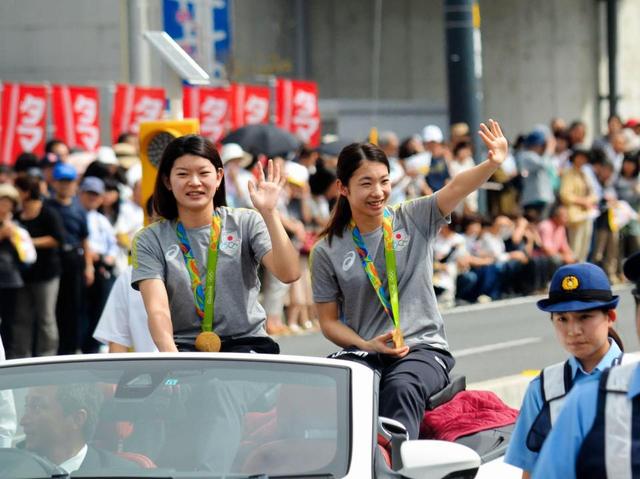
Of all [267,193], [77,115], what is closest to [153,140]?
[267,193]

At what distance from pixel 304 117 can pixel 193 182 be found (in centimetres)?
1865

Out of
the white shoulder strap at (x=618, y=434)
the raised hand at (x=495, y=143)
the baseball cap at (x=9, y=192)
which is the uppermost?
the raised hand at (x=495, y=143)

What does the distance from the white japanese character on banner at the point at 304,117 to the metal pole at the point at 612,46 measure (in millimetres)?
12761

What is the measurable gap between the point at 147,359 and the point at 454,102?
1797 centimetres

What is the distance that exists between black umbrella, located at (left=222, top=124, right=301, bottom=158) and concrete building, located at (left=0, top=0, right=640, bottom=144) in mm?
14103

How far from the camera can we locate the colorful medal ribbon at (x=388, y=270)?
6.73 metres

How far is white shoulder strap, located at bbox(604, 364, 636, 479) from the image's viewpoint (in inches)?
138

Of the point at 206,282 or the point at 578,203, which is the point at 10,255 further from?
the point at 578,203

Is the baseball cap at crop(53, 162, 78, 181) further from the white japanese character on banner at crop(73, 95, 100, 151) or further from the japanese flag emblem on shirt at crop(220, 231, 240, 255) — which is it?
the white japanese character on banner at crop(73, 95, 100, 151)

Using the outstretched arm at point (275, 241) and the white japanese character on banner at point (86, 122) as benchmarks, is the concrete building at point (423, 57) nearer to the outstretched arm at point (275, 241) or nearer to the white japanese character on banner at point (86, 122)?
the white japanese character on banner at point (86, 122)

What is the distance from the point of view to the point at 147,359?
5359 millimetres

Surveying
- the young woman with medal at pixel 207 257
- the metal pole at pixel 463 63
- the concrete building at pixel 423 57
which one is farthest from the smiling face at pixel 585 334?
the concrete building at pixel 423 57

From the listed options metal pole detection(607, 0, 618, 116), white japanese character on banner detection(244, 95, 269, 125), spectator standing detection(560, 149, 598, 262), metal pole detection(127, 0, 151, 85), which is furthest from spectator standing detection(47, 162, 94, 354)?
metal pole detection(607, 0, 618, 116)

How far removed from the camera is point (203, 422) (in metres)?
5.03
